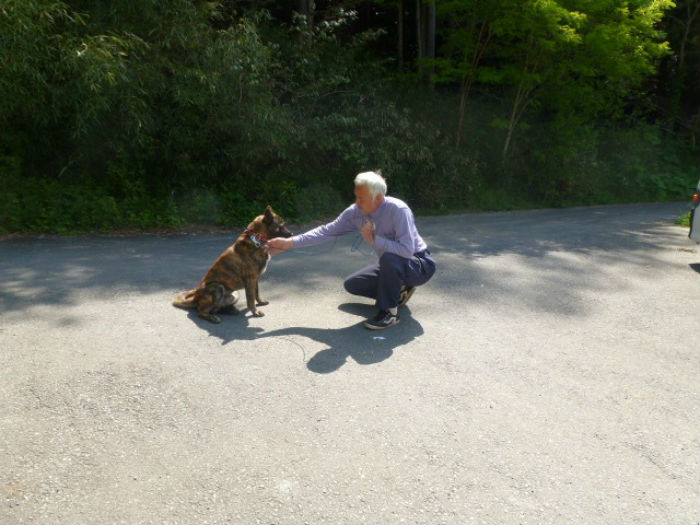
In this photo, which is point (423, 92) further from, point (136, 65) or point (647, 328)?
point (647, 328)

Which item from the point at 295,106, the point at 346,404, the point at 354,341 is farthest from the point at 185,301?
the point at 295,106

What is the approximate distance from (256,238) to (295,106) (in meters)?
8.39

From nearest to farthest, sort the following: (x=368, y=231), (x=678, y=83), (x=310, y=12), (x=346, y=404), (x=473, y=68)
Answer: (x=346, y=404), (x=368, y=231), (x=310, y=12), (x=473, y=68), (x=678, y=83)

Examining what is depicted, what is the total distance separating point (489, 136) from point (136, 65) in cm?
→ 1220

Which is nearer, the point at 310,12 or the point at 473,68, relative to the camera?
the point at 310,12

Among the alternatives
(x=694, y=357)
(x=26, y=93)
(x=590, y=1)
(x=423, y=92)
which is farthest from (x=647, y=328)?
(x=423, y=92)

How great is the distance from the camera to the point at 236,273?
546 centimetres

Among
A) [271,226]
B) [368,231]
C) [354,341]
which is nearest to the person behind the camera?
[354,341]

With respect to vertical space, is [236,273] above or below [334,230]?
below

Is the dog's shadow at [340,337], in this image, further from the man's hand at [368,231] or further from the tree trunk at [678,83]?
the tree trunk at [678,83]

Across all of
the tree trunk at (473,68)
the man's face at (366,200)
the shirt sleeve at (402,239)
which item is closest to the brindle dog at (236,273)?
the man's face at (366,200)

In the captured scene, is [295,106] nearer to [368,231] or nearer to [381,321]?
[368,231]

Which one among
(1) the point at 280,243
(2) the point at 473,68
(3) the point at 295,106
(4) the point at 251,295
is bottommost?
(4) the point at 251,295

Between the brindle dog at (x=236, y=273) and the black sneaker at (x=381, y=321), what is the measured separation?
1.13 meters
